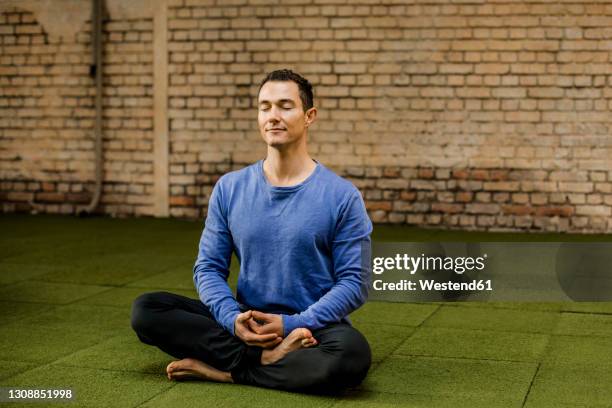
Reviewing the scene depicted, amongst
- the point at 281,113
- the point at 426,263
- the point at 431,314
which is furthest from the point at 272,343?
the point at 426,263

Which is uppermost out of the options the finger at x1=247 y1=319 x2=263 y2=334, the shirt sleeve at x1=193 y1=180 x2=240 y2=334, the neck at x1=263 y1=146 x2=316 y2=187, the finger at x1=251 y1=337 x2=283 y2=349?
the neck at x1=263 y1=146 x2=316 y2=187

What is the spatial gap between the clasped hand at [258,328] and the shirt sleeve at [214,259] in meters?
0.15

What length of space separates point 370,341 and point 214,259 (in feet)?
3.32

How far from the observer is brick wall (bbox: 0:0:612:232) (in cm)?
755

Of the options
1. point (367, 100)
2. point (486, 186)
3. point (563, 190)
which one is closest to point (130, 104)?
point (367, 100)

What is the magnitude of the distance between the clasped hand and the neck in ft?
1.59

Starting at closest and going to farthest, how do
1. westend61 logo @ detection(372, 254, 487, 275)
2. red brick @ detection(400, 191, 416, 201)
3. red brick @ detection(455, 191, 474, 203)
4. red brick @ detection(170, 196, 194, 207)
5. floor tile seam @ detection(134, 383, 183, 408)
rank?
1. floor tile seam @ detection(134, 383, 183, 408)
2. westend61 logo @ detection(372, 254, 487, 275)
3. red brick @ detection(455, 191, 474, 203)
4. red brick @ detection(400, 191, 416, 201)
5. red brick @ detection(170, 196, 194, 207)

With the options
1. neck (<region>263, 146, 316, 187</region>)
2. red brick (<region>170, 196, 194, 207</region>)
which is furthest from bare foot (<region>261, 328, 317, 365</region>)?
red brick (<region>170, 196, 194, 207</region>)

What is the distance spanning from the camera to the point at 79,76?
8.61 metres

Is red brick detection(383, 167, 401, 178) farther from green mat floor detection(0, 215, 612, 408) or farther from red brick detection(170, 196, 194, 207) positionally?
green mat floor detection(0, 215, 612, 408)

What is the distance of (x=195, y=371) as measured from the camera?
332 cm

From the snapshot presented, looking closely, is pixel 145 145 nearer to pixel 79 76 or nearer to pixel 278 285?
pixel 79 76

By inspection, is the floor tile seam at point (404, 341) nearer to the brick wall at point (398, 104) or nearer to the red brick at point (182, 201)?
the brick wall at point (398, 104)

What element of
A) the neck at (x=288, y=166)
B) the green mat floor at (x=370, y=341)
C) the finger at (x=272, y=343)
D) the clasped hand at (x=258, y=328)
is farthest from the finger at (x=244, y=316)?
the neck at (x=288, y=166)
